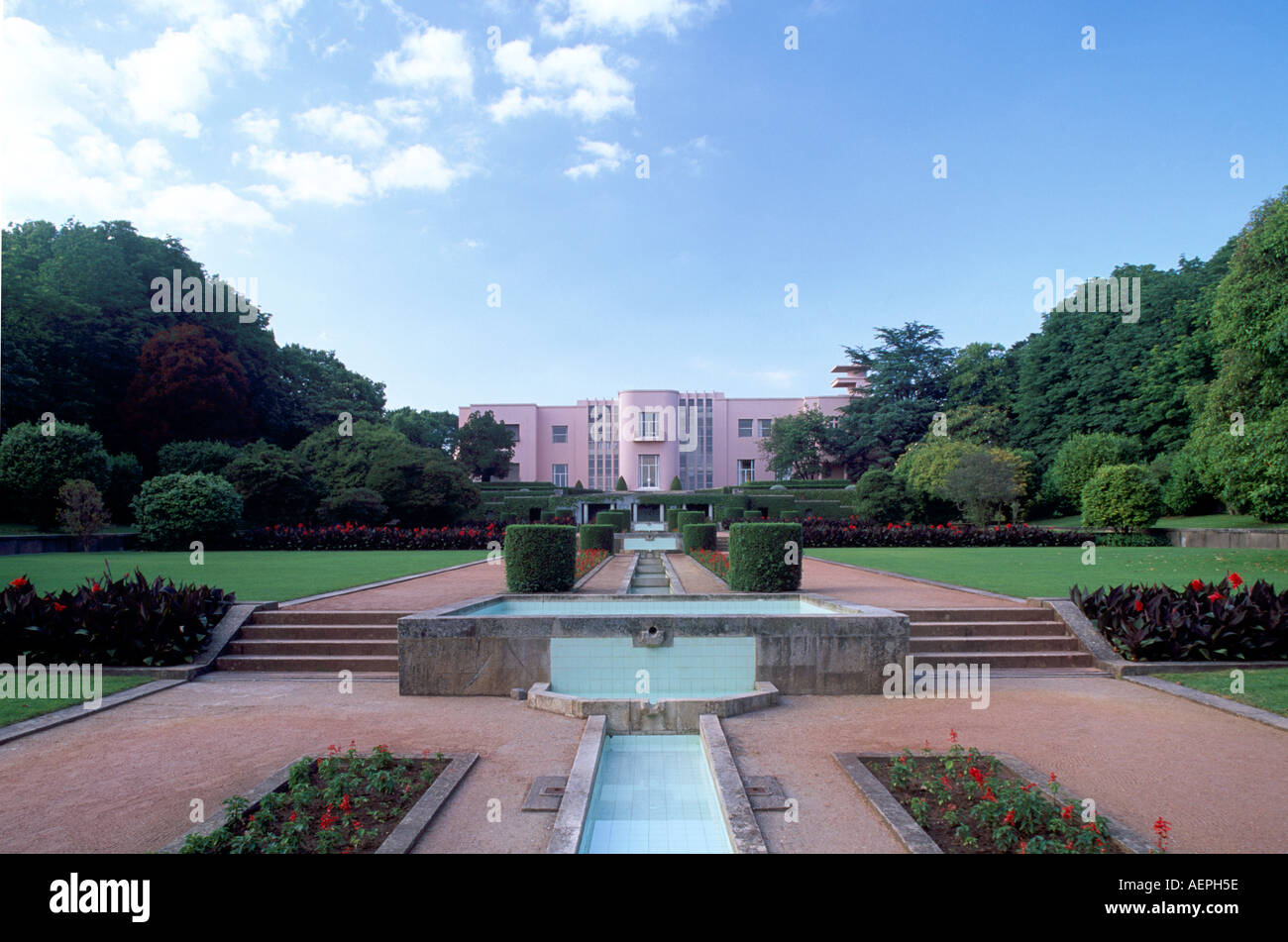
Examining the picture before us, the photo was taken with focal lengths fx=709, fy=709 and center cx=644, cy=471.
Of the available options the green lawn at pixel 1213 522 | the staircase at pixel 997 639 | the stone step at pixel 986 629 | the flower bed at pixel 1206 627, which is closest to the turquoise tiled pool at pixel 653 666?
the staircase at pixel 997 639

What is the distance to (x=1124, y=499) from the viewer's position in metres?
21.7

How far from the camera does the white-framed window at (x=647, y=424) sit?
51469mm

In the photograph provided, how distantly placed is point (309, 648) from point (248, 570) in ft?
23.4

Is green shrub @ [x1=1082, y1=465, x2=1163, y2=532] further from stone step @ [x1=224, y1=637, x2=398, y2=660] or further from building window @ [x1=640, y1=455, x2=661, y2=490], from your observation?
building window @ [x1=640, y1=455, x2=661, y2=490]

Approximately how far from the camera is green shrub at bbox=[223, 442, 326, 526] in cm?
2180

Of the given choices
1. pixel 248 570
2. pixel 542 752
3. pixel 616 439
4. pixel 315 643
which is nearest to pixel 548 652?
pixel 542 752

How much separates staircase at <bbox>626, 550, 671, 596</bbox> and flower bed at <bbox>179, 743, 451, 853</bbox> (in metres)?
5.90

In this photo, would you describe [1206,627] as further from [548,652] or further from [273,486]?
[273,486]

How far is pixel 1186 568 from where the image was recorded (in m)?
13.5

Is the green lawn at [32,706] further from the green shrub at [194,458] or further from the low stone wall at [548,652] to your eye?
the green shrub at [194,458]

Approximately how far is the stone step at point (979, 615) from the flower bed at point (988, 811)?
4.27 m

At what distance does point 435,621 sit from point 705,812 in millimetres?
Answer: 3418
